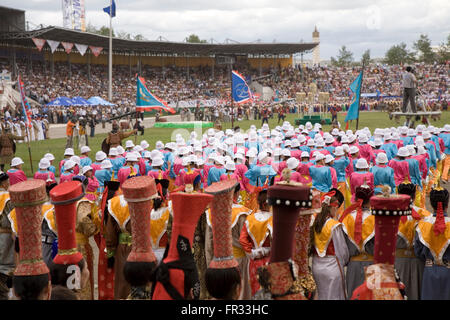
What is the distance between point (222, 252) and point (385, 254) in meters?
1.12

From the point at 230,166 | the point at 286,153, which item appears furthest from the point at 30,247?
the point at 286,153

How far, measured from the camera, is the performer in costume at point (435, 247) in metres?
5.23

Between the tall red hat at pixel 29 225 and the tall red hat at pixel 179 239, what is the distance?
0.87 metres

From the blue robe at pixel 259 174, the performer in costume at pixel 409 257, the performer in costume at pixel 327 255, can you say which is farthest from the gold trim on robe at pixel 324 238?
the blue robe at pixel 259 174

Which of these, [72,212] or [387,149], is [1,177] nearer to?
[72,212]

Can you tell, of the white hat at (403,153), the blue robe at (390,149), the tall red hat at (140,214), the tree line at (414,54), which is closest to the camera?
the tall red hat at (140,214)

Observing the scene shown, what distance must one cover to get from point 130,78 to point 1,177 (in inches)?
2065

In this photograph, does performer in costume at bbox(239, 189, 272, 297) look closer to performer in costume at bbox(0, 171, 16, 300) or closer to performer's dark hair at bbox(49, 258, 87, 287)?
performer's dark hair at bbox(49, 258, 87, 287)

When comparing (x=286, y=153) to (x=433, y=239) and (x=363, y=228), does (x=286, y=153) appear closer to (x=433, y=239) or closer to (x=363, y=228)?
(x=363, y=228)

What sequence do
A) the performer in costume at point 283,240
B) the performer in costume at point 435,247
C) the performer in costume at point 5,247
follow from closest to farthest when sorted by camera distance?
the performer in costume at point 283,240, the performer in costume at point 435,247, the performer in costume at point 5,247

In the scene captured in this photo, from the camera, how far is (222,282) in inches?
151

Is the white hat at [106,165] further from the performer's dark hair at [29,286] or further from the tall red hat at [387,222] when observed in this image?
the tall red hat at [387,222]

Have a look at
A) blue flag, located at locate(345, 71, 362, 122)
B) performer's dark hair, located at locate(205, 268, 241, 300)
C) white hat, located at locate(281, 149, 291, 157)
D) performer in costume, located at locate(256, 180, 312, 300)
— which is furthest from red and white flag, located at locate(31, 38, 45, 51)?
performer in costume, located at locate(256, 180, 312, 300)

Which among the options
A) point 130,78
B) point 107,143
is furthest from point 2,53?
point 107,143
